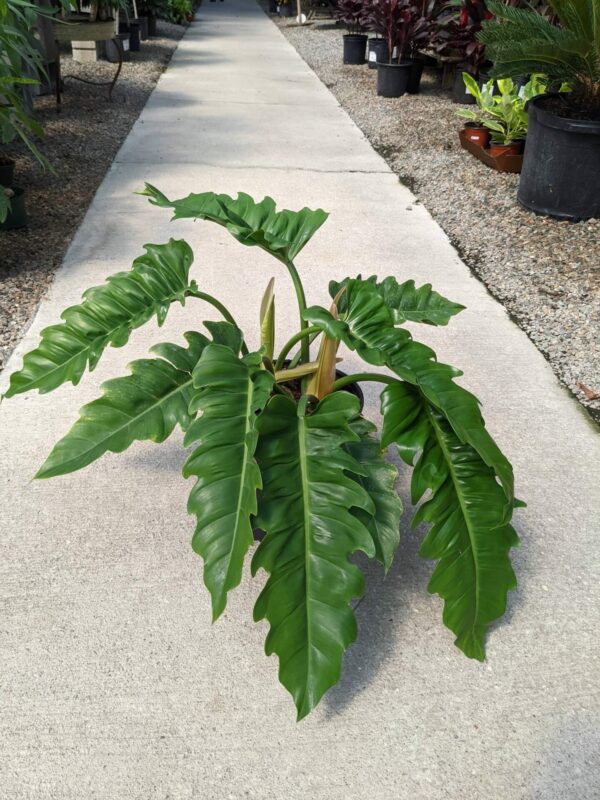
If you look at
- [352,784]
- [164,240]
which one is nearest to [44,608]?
[352,784]

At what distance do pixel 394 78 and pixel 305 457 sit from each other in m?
6.81

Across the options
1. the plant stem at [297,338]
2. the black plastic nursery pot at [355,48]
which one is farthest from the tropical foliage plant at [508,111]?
the black plastic nursery pot at [355,48]

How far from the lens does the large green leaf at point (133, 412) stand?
1551 millimetres

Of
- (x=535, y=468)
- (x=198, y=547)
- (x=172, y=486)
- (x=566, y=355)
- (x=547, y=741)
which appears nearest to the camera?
(x=198, y=547)

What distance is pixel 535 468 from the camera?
228 centimetres

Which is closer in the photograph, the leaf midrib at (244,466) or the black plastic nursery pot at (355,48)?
the leaf midrib at (244,466)

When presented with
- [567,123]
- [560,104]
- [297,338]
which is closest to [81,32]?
[560,104]

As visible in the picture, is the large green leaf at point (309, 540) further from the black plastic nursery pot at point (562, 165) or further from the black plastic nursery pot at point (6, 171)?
the black plastic nursery pot at point (562, 165)

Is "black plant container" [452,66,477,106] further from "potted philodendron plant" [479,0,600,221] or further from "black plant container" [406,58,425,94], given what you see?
"potted philodendron plant" [479,0,600,221]

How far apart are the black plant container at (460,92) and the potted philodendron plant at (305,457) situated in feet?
19.7

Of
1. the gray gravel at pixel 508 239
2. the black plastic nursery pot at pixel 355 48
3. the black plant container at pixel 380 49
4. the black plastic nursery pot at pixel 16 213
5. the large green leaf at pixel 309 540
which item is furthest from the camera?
the black plastic nursery pot at pixel 355 48

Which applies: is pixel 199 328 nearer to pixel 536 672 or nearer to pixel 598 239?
pixel 536 672

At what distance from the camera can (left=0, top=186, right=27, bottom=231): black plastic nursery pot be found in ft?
12.0

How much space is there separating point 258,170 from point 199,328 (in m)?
2.44
